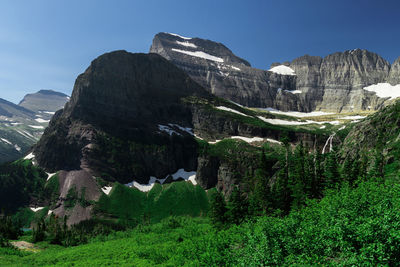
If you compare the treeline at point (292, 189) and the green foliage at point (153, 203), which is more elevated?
the treeline at point (292, 189)

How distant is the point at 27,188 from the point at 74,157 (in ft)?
115

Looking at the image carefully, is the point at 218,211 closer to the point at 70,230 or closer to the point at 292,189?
the point at 292,189

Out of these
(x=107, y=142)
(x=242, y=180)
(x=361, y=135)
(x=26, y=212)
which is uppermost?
(x=361, y=135)

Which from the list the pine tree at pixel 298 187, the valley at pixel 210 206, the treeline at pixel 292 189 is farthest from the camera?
the treeline at pixel 292 189

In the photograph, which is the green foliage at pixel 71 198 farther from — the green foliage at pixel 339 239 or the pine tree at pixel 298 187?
the green foliage at pixel 339 239

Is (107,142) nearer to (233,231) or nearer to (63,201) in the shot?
(63,201)

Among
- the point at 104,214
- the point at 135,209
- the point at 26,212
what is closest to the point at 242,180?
the point at 135,209

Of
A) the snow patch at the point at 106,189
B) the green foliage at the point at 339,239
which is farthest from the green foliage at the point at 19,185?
the green foliage at the point at 339,239

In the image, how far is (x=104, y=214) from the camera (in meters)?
148

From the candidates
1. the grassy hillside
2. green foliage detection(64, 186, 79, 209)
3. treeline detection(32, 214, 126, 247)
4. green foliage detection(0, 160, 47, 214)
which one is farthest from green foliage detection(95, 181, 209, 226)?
the grassy hillside

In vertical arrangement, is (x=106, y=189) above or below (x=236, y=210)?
below

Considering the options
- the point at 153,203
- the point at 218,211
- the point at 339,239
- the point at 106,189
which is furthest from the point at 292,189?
the point at 106,189

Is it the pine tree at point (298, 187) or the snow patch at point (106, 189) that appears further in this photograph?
the snow patch at point (106, 189)

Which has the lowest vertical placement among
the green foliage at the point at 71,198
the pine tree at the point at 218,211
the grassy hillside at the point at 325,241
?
the green foliage at the point at 71,198
